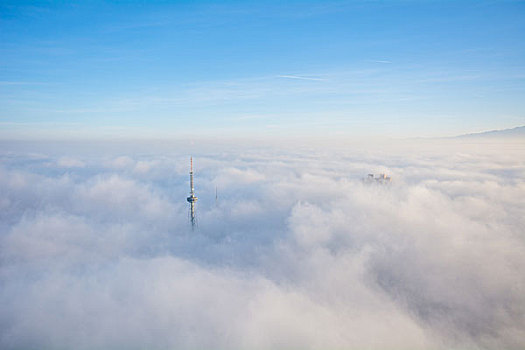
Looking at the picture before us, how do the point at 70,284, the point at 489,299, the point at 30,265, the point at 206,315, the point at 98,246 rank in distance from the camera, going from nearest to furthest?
the point at 206,315 < the point at 489,299 < the point at 70,284 < the point at 30,265 < the point at 98,246

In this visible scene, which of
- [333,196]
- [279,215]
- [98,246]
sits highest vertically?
[333,196]

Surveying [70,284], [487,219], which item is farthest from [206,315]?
[487,219]

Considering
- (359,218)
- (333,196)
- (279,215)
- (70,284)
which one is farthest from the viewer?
(333,196)

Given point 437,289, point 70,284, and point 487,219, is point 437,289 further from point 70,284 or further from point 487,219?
point 70,284

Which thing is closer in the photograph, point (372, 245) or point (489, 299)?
point (489, 299)

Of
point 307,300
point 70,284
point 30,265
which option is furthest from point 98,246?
point 307,300

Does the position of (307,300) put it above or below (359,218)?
below

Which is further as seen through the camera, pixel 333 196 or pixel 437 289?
pixel 333 196

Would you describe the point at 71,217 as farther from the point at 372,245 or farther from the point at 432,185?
the point at 432,185

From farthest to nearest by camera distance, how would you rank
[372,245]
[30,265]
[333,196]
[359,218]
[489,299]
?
1. [333,196]
2. [359,218]
3. [30,265]
4. [372,245]
5. [489,299]
